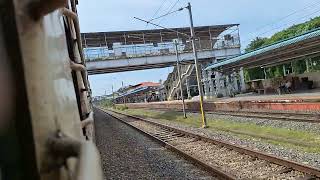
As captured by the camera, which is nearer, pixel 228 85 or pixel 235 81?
pixel 228 85

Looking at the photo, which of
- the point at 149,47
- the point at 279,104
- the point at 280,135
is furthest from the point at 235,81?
the point at 280,135

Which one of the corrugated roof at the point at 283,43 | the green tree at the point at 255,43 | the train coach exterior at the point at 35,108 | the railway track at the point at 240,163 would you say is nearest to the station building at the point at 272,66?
the corrugated roof at the point at 283,43

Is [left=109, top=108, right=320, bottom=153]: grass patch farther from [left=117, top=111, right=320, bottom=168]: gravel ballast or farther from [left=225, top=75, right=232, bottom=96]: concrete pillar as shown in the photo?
[left=225, top=75, right=232, bottom=96]: concrete pillar

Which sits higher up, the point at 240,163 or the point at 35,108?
the point at 35,108

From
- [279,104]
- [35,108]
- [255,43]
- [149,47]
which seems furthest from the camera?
[255,43]

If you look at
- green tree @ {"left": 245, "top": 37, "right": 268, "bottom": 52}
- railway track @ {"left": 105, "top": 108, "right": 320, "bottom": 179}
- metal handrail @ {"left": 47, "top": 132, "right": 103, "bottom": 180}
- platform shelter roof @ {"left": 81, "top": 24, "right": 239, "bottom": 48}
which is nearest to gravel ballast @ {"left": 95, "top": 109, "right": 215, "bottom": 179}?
railway track @ {"left": 105, "top": 108, "right": 320, "bottom": 179}

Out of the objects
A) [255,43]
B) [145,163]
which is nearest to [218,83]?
[255,43]

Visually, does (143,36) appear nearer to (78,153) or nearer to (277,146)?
(277,146)

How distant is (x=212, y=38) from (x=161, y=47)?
7434 mm

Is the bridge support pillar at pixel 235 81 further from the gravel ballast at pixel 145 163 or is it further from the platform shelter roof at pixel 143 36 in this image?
the gravel ballast at pixel 145 163

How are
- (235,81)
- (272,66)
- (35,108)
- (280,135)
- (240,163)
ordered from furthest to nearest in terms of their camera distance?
(235,81) < (272,66) < (280,135) < (240,163) < (35,108)

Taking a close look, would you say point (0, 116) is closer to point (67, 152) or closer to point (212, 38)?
point (67, 152)

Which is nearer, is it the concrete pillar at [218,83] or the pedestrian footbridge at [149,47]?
the pedestrian footbridge at [149,47]

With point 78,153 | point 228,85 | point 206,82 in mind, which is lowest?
point 78,153
